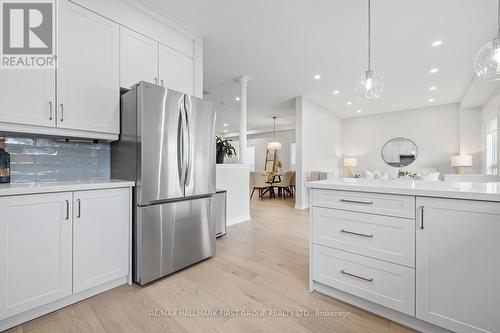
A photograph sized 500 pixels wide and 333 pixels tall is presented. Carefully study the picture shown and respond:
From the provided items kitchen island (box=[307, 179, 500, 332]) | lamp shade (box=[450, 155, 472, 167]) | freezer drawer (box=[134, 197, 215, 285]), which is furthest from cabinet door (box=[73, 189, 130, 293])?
lamp shade (box=[450, 155, 472, 167])

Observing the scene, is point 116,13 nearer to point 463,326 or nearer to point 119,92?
point 119,92

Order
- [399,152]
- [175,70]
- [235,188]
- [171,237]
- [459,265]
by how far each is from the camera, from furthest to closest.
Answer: [399,152] → [235,188] → [175,70] → [171,237] → [459,265]

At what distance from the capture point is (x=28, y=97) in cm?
165

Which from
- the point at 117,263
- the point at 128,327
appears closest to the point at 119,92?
the point at 117,263

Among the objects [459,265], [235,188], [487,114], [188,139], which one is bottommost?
[459,265]

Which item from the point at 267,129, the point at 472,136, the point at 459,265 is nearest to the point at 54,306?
the point at 459,265

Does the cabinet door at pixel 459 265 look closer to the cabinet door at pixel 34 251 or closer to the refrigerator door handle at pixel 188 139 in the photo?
the refrigerator door handle at pixel 188 139

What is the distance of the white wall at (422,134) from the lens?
20.1 feet

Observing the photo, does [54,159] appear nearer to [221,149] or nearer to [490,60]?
[221,149]

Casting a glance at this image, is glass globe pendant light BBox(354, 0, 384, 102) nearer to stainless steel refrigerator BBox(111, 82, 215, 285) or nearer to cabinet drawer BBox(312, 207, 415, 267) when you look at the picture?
cabinet drawer BBox(312, 207, 415, 267)

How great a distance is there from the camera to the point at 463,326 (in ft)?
3.96

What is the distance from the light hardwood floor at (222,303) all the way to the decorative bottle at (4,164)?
1067 mm

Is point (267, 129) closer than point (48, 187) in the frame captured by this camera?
No

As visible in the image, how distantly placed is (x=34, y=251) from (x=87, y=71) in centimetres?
147
